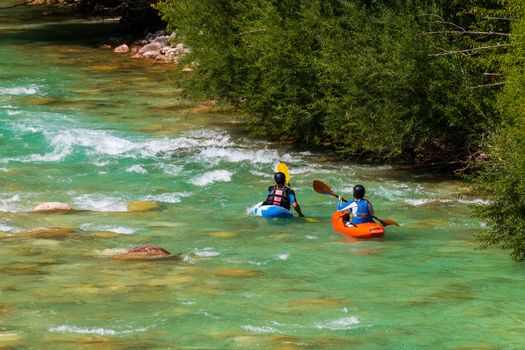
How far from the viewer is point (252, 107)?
80.2 feet

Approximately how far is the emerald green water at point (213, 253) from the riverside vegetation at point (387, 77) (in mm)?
671

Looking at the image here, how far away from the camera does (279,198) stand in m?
19.0

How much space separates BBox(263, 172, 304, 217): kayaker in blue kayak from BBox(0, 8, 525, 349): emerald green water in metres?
0.29

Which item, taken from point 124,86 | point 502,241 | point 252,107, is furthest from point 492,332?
point 124,86

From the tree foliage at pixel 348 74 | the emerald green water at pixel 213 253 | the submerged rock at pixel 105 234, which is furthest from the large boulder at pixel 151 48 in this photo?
the submerged rock at pixel 105 234

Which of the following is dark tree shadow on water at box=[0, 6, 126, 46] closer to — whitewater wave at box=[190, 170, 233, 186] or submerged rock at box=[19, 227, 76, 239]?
whitewater wave at box=[190, 170, 233, 186]

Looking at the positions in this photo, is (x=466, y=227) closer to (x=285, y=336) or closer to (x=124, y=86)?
(x=285, y=336)

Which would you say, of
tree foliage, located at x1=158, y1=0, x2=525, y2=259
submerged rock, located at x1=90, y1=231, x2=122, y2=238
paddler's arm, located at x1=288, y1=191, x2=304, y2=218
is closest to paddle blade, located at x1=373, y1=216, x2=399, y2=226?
paddler's arm, located at x1=288, y1=191, x2=304, y2=218

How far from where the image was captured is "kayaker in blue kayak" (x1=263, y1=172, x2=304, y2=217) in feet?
62.4

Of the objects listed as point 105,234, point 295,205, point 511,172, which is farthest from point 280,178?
point 511,172

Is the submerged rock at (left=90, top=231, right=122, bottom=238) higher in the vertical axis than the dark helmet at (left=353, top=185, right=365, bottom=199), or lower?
lower

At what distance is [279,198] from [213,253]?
7.92 ft

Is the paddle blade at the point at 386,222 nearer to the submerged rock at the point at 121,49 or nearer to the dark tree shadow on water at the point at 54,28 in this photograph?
the submerged rock at the point at 121,49

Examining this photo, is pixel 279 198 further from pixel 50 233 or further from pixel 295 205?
pixel 50 233
